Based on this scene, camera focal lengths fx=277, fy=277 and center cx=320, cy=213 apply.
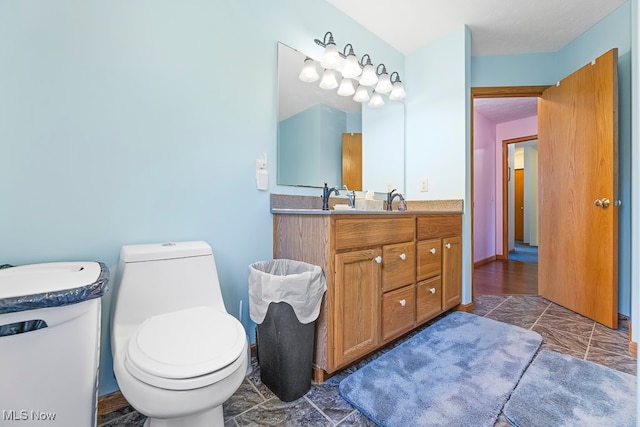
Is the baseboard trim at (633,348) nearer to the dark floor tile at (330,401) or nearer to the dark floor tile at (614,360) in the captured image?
the dark floor tile at (614,360)

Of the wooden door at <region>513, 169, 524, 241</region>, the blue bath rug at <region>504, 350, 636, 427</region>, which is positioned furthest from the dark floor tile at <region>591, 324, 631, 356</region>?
the wooden door at <region>513, 169, 524, 241</region>

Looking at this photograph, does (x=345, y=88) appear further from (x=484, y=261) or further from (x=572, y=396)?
(x=484, y=261)

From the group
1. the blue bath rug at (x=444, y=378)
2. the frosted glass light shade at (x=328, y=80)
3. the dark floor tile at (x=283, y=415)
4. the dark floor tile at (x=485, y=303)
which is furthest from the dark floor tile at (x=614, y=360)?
the frosted glass light shade at (x=328, y=80)

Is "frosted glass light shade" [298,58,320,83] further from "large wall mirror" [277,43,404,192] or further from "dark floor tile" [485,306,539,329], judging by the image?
"dark floor tile" [485,306,539,329]

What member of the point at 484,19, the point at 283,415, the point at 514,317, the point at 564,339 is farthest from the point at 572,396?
the point at 484,19

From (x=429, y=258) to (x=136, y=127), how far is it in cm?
186

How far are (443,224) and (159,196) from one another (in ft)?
6.10

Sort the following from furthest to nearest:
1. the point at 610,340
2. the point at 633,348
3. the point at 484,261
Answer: the point at 484,261 → the point at 610,340 → the point at 633,348

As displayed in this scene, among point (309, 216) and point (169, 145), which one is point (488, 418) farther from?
point (169, 145)

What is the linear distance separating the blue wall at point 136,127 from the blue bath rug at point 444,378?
30.0 inches

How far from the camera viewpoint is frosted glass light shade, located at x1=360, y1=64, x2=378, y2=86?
2.14 m

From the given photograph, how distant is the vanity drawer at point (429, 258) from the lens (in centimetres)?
183

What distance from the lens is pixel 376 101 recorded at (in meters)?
2.37

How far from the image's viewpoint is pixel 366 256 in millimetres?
1456
